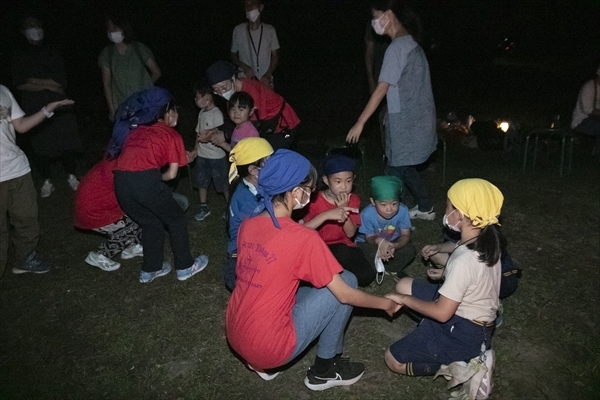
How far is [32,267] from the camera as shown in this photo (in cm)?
509

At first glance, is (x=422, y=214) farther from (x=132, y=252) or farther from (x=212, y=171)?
(x=132, y=252)

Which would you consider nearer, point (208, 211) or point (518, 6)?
point (208, 211)

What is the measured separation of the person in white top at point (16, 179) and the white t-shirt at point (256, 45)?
2.63 meters

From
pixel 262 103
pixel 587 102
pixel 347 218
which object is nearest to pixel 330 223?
pixel 347 218

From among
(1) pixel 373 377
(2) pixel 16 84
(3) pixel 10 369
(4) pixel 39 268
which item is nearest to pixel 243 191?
(1) pixel 373 377

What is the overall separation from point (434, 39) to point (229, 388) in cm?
2047

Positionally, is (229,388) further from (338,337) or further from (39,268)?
(39,268)

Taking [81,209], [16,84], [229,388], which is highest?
[16,84]

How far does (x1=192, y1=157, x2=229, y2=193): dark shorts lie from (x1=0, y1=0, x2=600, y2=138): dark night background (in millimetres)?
5628

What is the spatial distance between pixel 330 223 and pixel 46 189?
4940 mm

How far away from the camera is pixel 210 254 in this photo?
5.38 meters

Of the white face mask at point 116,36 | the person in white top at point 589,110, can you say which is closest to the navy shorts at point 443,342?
the white face mask at point 116,36

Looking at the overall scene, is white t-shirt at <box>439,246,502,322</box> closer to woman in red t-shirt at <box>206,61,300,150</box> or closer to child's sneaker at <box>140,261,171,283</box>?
woman in red t-shirt at <box>206,61,300,150</box>

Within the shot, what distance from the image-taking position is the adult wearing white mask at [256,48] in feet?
21.3
